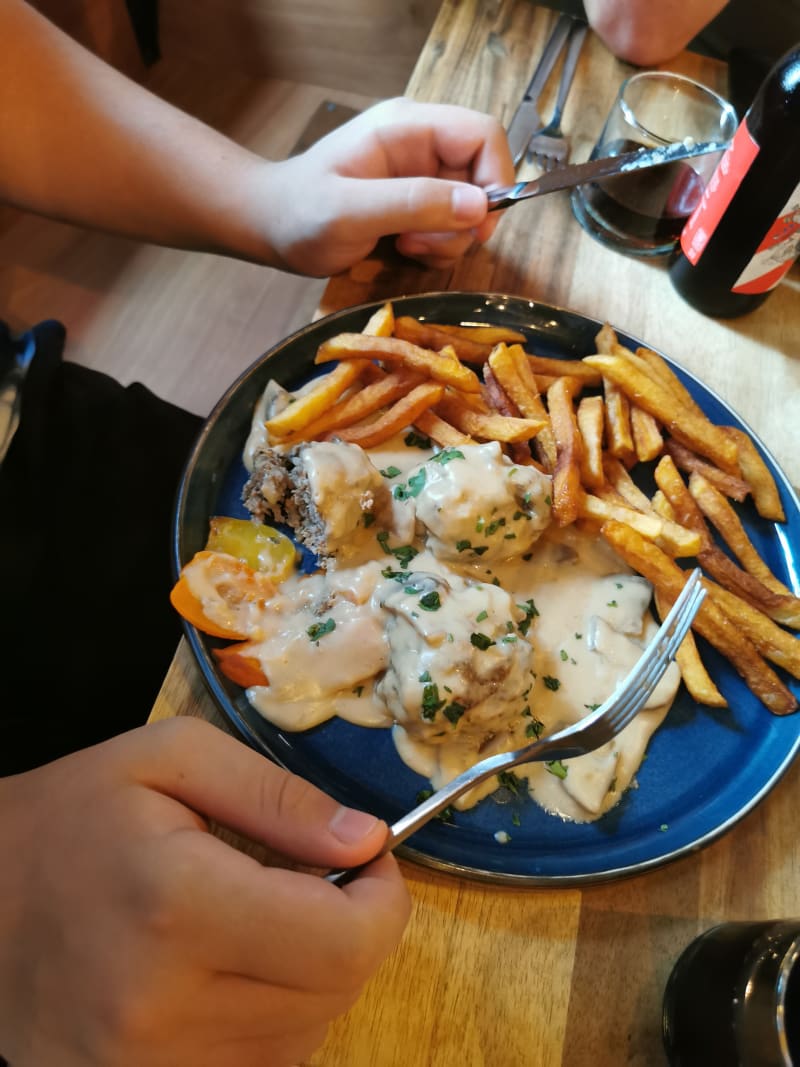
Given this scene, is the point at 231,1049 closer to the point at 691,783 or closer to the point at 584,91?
the point at 691,783

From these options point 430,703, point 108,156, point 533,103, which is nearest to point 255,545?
point 430,703

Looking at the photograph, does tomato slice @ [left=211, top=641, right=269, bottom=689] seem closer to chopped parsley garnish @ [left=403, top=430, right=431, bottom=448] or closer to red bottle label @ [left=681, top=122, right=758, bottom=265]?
chopped parsley garnish @ [left=403, top=430, right=431, bottom=448]

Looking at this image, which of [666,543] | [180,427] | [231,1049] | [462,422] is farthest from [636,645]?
[180,427]

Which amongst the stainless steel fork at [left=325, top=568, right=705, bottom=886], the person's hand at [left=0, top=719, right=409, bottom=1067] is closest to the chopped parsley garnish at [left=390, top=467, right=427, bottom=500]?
the stainless steel fork at [left=325, top=568, right=705, bottom=886]

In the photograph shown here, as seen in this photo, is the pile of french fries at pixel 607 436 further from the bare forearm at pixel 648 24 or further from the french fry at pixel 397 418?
the bare forearm at pixel 648 24

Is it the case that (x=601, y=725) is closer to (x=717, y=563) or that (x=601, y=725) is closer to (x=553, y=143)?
(x=717, y=563)

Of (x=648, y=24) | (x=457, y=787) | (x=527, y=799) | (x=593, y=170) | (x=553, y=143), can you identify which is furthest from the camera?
(x=648, y=24)
